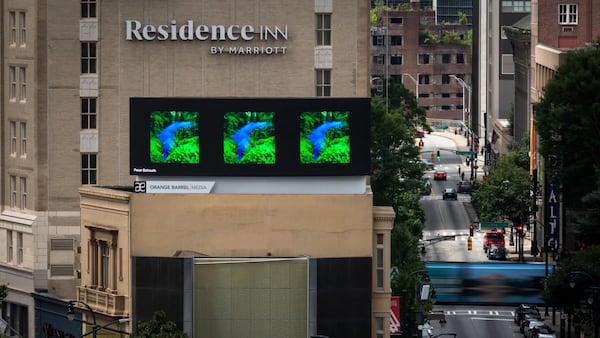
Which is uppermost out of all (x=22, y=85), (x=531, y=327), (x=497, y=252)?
(x=22, y=85)

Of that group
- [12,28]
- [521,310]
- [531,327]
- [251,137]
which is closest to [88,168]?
[12,28]

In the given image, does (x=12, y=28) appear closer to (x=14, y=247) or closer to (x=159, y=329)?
(x=14, y=247)

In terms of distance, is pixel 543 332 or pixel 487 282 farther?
pixel 487 282

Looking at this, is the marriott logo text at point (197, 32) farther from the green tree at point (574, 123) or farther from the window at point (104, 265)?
the green tree at point (574, 123)

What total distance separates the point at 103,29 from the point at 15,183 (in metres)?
10.8

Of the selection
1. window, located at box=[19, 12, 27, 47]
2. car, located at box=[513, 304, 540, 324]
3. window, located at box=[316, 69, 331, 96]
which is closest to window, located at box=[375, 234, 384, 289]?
window, located at box=[316, 69, 331, 96]

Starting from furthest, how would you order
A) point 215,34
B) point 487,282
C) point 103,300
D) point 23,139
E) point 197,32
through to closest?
1. point 487,282
2. point 23,139
3. point 197,32
4. point 215,34
5. point 103,300

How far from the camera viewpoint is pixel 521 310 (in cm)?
16188

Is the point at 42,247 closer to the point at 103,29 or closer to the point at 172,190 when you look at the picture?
the point at 103,29

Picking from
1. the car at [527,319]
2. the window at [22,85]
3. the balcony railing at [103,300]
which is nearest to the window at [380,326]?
the balcony railing at [103,300]

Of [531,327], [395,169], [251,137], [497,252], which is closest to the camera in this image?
[251,137]

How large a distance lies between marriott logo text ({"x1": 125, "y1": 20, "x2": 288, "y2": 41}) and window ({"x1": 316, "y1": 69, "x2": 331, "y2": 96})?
2.64m

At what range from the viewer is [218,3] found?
13525 cm

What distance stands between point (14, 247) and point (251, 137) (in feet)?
108
